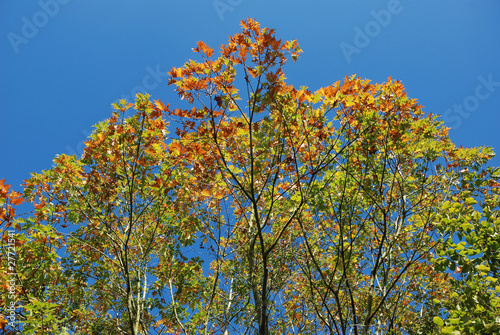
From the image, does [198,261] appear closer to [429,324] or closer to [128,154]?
[128,154]

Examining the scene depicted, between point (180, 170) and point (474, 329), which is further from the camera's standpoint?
point (180, 170)

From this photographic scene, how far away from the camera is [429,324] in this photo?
5.52 m

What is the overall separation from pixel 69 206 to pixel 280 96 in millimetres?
3961

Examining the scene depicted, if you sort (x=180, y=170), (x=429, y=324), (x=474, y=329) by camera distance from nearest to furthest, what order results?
(x=474, y=329) → (x=180, y=170) → (x=429, y=324)

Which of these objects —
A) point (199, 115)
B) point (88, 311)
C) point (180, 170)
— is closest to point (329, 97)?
point (199, 115)

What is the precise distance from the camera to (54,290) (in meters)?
5.71

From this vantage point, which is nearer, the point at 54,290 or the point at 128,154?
the point at 128,154

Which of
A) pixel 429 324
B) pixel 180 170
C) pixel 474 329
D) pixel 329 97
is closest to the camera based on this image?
pixel 474 329

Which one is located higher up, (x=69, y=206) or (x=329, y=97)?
(x=329, y=97)

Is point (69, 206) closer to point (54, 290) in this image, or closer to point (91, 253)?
point (91, 253)

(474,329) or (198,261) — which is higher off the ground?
(198,261)

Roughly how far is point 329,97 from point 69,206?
4585 mm

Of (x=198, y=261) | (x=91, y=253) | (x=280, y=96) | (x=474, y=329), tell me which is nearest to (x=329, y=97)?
(x=280, y=96)

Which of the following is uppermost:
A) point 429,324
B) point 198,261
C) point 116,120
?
point 116,120
